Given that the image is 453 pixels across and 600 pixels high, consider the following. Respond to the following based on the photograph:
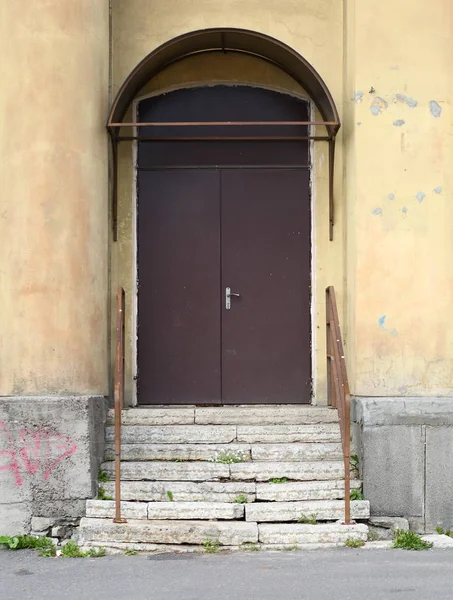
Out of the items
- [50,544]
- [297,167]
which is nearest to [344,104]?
[297,167]

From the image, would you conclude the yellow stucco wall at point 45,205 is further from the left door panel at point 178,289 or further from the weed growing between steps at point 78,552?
the weed growing between steps at point 78,552

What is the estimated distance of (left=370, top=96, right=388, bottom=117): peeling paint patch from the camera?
7836 millimetres

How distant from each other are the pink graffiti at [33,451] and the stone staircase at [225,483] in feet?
1.42

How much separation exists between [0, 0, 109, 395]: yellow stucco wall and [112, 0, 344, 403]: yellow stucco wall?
92cm

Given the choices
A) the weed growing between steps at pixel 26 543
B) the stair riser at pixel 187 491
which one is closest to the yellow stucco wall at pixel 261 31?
the stair riser at pixel 187 491

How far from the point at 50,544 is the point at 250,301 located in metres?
2.96

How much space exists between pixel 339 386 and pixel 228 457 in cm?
108

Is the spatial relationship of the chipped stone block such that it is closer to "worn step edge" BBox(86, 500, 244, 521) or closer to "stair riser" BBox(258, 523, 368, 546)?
"worn step edge" BBox(86, 500, 244, 521)

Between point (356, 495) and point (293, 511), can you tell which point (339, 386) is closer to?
point (356, 495)

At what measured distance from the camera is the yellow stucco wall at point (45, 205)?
292 inches

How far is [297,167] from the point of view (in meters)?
8.73

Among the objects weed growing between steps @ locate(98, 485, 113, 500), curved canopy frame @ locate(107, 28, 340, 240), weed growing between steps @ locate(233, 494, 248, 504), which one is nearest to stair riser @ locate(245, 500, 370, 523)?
weed growing between steps @ locate(233, 494, 248, 504)

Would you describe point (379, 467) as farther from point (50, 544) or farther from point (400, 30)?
point (400, 30)

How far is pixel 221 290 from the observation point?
8.67m
